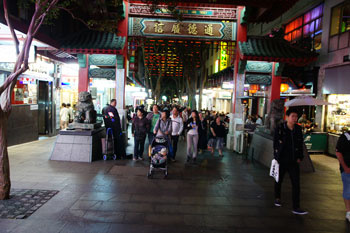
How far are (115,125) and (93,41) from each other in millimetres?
4044

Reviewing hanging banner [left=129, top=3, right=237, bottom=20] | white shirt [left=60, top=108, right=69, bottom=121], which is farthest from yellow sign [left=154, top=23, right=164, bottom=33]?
white shirt [left=60, top=108, right=69, bottom=121]

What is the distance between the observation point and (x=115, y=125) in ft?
30.6

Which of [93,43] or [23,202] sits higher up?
[93,43]

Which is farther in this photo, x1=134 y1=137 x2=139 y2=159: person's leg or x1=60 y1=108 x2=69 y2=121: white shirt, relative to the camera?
x1=60 y1=108 x2=69 y2=121: white shirt

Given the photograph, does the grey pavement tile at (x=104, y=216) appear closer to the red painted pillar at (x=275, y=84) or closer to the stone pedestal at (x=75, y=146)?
the stone pedestal at (x=75, y=146)

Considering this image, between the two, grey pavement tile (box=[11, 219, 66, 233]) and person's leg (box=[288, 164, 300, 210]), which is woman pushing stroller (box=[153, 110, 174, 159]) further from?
grey pavement tile (box=[11, 219, 66, 233])

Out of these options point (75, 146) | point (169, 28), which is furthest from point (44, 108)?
point (169, 28)

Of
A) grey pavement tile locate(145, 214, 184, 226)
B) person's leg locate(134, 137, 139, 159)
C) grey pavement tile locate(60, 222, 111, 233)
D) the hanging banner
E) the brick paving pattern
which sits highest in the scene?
the hanging banner

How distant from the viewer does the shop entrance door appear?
45.9 ft

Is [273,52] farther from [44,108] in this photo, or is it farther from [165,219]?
[44,108]

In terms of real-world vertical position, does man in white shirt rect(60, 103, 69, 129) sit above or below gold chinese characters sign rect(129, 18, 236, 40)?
below

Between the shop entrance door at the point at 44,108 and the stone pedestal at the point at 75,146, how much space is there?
20.9 feet

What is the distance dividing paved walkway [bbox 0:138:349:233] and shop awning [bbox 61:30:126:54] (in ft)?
14.9

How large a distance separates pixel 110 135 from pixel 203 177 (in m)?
3.80
